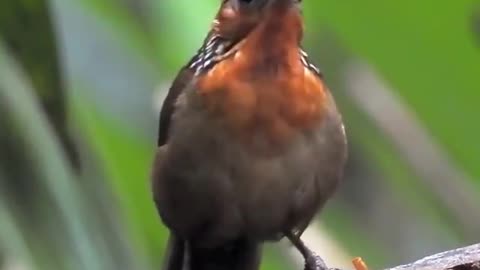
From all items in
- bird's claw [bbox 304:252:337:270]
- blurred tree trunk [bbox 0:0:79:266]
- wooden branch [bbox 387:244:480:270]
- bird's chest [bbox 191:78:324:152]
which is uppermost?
blurred tree trunk [bbox 0:0:79:266]

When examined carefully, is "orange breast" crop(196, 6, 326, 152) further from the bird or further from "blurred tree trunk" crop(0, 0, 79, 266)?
"blurred tree trunk" crop(0, 0, 79, 266)

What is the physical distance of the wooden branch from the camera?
1.42m

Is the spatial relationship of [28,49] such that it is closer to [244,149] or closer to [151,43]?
[244,149]

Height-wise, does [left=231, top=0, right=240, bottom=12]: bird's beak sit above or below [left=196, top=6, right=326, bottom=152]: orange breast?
above

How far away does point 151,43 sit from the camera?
2451 mm

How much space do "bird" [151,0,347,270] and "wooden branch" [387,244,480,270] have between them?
40 centimetres

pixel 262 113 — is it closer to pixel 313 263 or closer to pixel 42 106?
pixel 313 263

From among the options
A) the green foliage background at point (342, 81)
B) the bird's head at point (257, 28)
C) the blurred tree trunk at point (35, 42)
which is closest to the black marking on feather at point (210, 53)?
the bird's head at point (257, 28)

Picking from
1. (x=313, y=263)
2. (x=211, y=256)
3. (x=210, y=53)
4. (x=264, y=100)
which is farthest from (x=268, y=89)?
(x=211, y=256)

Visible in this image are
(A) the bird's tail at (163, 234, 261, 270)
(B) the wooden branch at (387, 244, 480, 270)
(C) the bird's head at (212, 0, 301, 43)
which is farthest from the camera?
(A) the bird's tail at (163, 234, 261, 270)

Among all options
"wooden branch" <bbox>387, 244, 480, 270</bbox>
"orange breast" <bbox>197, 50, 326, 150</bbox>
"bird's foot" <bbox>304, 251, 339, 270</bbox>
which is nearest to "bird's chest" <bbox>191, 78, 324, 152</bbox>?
"orange breast" <bbox>197, 50, 326, 150</bbox>

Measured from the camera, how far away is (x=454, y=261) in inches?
57.0

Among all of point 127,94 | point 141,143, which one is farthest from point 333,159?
point 127,94

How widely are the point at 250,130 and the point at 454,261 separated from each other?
49 centimetres
